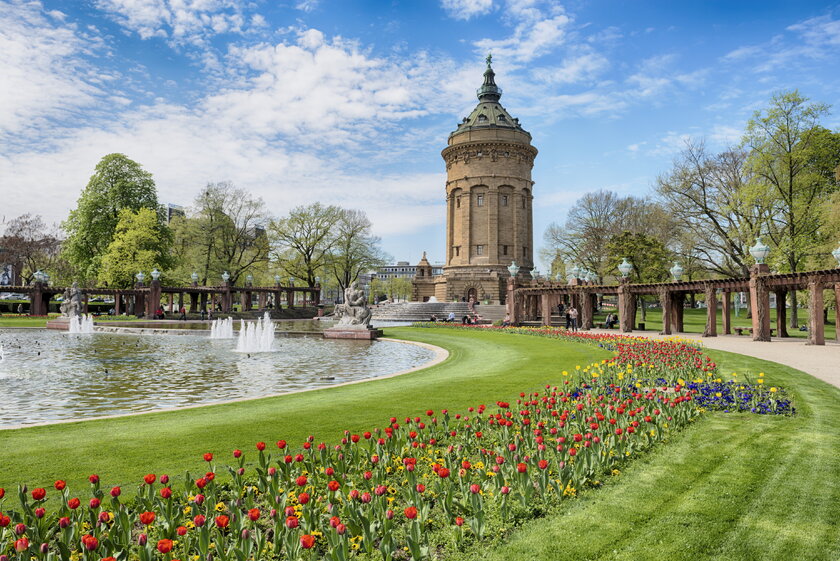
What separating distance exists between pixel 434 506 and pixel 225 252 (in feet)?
206

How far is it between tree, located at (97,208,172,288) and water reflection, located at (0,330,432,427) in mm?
28603

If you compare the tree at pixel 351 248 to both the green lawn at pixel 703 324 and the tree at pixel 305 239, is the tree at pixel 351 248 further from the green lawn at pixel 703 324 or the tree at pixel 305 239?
the green lawn at pixel 703 324

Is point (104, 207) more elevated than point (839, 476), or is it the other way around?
point (104, 207)

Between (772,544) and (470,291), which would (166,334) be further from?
(470,291)

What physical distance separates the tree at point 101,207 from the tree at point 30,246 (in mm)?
15761

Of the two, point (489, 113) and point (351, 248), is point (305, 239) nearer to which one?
point (351, 248)

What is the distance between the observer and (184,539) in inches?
153

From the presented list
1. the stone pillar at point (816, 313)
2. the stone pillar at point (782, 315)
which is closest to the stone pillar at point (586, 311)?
the stone pillar at point (782, 315)

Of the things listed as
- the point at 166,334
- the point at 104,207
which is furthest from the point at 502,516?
the point at 104,207

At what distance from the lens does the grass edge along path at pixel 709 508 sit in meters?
4.25

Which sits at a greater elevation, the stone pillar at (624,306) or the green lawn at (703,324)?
the stone pillar at (624,306)

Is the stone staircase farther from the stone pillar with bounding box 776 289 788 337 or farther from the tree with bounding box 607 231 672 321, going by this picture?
the stone pillar with bounding box 776 289 788 337

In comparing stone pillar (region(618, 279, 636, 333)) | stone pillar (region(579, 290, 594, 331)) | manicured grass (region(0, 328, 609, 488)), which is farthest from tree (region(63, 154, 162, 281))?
manicured grass (region(0, 328, 609, 488))

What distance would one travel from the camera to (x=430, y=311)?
2212 inches
